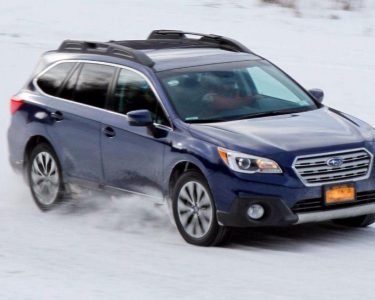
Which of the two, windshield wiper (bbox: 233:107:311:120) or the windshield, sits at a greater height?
the windshield

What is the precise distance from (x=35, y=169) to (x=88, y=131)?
106cm

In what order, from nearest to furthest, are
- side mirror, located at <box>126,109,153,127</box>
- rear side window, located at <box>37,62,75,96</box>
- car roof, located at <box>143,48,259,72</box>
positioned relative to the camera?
side mirror, located at <box>126,109,153,127</box>
car roof, located at <box>143,48,259,72</box>
rear side window, located at <box>37,62,75,96</box>

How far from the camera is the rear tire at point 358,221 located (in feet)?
33.7

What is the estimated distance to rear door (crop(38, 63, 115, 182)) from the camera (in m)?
10.9

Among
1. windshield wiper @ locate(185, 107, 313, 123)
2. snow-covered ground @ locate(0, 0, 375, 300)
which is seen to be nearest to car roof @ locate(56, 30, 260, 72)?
windshield wiper @ locate(185, 107, 313, 123)

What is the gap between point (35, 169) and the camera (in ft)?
38.5

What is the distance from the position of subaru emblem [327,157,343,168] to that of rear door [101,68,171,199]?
137 centimetres

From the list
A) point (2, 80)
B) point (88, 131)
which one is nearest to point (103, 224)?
point (88, 131)

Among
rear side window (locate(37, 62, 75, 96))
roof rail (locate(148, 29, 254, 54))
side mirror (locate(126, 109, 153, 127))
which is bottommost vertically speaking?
rear side window (locate(37, 62, 75, 96))

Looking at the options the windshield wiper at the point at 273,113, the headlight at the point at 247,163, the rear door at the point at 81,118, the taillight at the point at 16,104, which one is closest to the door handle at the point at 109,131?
the rear door at the point at 81,118

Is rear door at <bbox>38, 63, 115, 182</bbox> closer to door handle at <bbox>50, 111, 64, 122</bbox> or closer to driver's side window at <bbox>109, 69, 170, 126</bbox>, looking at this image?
door handle at <bbox>50, 111, 64, 122</bbox>

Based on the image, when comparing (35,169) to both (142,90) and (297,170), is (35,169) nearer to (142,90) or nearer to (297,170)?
(142,90)

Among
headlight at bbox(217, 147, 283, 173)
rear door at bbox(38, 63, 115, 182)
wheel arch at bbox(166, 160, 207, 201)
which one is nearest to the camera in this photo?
headlight at bbox(217, 147, 283, 173)

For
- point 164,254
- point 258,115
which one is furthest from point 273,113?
point 164,254
